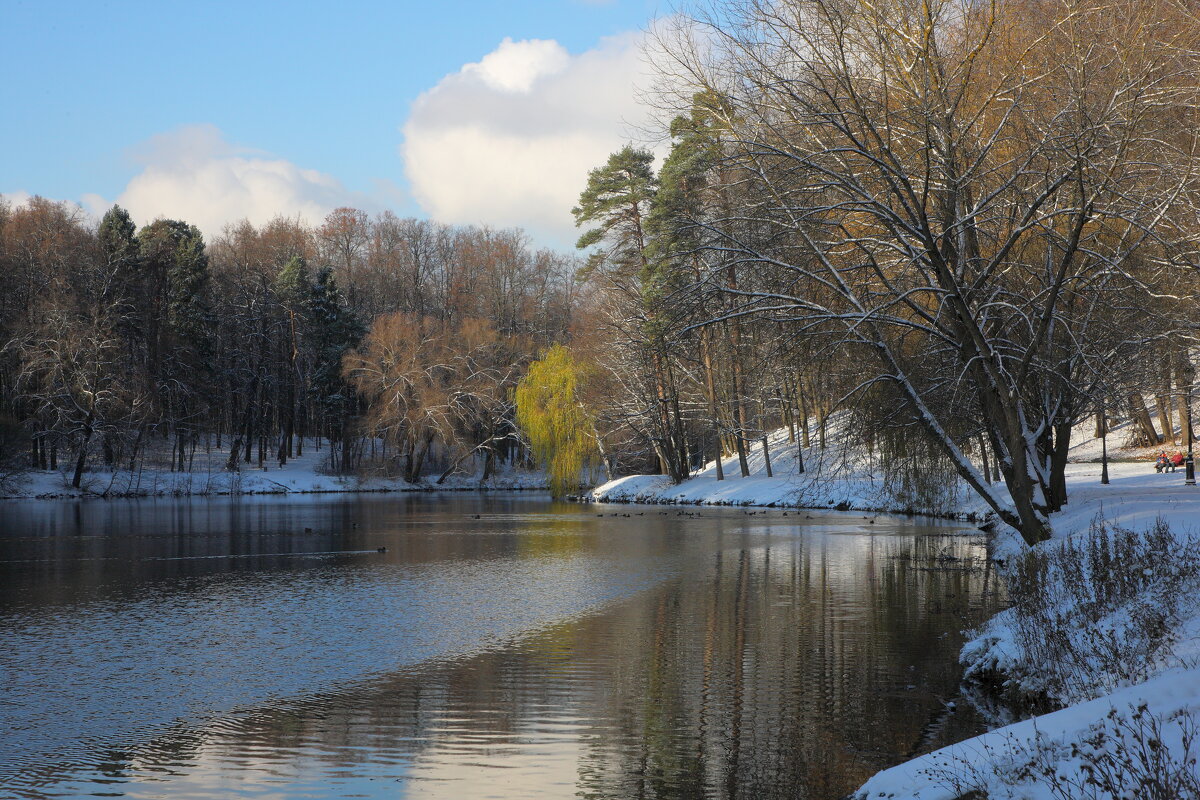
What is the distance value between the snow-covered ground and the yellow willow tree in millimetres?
11842

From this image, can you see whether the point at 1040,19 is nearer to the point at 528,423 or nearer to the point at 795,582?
the point at 795,582

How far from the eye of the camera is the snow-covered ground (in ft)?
168

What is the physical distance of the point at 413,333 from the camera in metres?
59.6

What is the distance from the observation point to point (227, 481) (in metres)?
57.9

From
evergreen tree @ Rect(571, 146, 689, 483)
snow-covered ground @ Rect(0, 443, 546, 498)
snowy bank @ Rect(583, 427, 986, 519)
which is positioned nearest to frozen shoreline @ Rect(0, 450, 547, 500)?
snow-covered ground @ Rect(0, 443, 546, 498)

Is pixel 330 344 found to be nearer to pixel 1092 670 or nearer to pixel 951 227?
pixel 951 227

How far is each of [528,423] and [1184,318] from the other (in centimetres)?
3988

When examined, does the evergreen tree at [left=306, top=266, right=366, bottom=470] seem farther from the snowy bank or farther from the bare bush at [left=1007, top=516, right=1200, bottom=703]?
the bare bush at [left=1007, top=516, right=1200, bottom=703]

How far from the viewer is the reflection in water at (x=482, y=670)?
27.8 feet

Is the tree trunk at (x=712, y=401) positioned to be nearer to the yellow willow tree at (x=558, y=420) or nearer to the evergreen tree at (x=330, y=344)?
the yellow willow tree at (x=558, y=420)

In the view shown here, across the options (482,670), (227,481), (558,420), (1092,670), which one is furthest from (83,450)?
(1092,670)

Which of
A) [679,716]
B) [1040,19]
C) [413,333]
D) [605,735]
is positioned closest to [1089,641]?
[679,716]

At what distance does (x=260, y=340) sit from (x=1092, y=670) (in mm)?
63240

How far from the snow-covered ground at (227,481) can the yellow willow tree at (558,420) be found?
11.8 m
